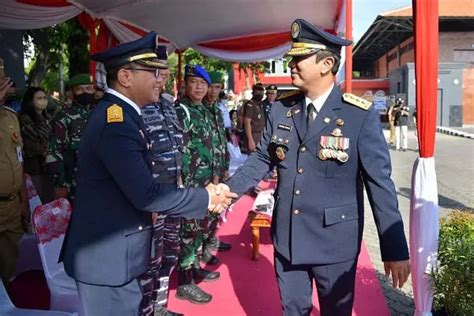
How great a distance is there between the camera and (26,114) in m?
5.08

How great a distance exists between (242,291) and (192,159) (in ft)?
3.67

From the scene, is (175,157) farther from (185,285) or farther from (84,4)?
(84,4)

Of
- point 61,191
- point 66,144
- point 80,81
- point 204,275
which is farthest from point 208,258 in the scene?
point 80,81

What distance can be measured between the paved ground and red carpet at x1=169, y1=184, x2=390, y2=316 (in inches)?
4.7

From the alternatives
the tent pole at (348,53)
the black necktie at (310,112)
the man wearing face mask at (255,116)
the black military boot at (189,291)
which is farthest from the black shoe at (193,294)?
the man wearing face mask at (255,116)

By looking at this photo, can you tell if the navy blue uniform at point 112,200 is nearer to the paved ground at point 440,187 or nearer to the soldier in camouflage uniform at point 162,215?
the soldier in camouflage uniform at point 162,215

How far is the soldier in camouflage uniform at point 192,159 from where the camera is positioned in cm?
354

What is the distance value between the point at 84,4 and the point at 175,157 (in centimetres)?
357

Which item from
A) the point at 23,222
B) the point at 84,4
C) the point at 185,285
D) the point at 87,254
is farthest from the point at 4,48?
the point at 87,254

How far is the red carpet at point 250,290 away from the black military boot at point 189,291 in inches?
1.6

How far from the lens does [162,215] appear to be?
2758mm

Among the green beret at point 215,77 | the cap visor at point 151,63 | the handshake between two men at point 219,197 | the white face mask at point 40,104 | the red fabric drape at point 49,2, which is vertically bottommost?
the handshake between two men at point 219,197

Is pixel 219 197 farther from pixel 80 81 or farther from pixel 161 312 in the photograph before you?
pixel 80 81

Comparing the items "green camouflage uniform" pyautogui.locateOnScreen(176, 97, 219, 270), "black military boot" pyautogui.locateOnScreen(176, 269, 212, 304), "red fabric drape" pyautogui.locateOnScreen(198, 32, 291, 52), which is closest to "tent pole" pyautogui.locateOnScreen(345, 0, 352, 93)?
"green camouflage uniform" pyautogui.locateOnScreen(176, 97, 219, 270)
